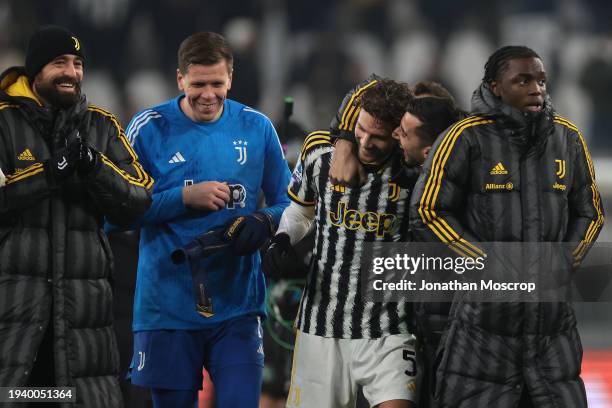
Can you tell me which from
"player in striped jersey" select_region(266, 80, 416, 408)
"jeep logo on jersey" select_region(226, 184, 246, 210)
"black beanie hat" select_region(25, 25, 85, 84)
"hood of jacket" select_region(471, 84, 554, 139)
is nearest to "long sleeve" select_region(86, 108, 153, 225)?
"black beanie hat" select_region(25, 25, 85, 84)

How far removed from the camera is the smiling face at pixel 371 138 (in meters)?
3.64

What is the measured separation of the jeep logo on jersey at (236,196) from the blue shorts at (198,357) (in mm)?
434

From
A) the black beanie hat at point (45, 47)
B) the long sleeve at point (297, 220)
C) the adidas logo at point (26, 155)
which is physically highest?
the black beanie hat at point (45, 47)

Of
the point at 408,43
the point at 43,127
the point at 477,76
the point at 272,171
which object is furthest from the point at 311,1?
the point at 43,127

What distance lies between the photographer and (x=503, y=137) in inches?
138

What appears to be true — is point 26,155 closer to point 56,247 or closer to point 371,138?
point 56,247

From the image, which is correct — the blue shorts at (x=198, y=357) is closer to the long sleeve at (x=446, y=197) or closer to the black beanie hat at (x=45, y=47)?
the long sleeve at (x=446, y=197)

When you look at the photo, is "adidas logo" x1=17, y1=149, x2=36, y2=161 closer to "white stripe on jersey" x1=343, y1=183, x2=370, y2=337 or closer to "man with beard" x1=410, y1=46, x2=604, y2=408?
"white stripe on jersey" x1=343, y1=183, x2=370, y2=337

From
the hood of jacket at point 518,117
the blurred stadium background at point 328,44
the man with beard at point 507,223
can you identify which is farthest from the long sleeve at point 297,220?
the blurred stadium background at point 328,44

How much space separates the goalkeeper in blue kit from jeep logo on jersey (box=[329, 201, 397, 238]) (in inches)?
15.6

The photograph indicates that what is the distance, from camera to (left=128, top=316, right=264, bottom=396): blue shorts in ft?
13.1

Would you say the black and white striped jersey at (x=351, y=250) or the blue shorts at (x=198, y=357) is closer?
the black and white striped jersey at (x=351, y=250)

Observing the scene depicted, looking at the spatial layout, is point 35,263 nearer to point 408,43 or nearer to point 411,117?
point 411,117

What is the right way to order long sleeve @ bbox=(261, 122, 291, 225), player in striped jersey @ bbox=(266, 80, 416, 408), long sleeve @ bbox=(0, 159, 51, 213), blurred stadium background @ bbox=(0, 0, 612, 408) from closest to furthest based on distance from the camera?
long sleeve @ bbox=(0, 159, 51, 213) → player in striped jersey @ bbox=(266, 80, 416, 408) → long sleeve @ bbox=(261, 122, 291, 225) → blurred stadium background @ bbox=(0, 0, 612, 408)
